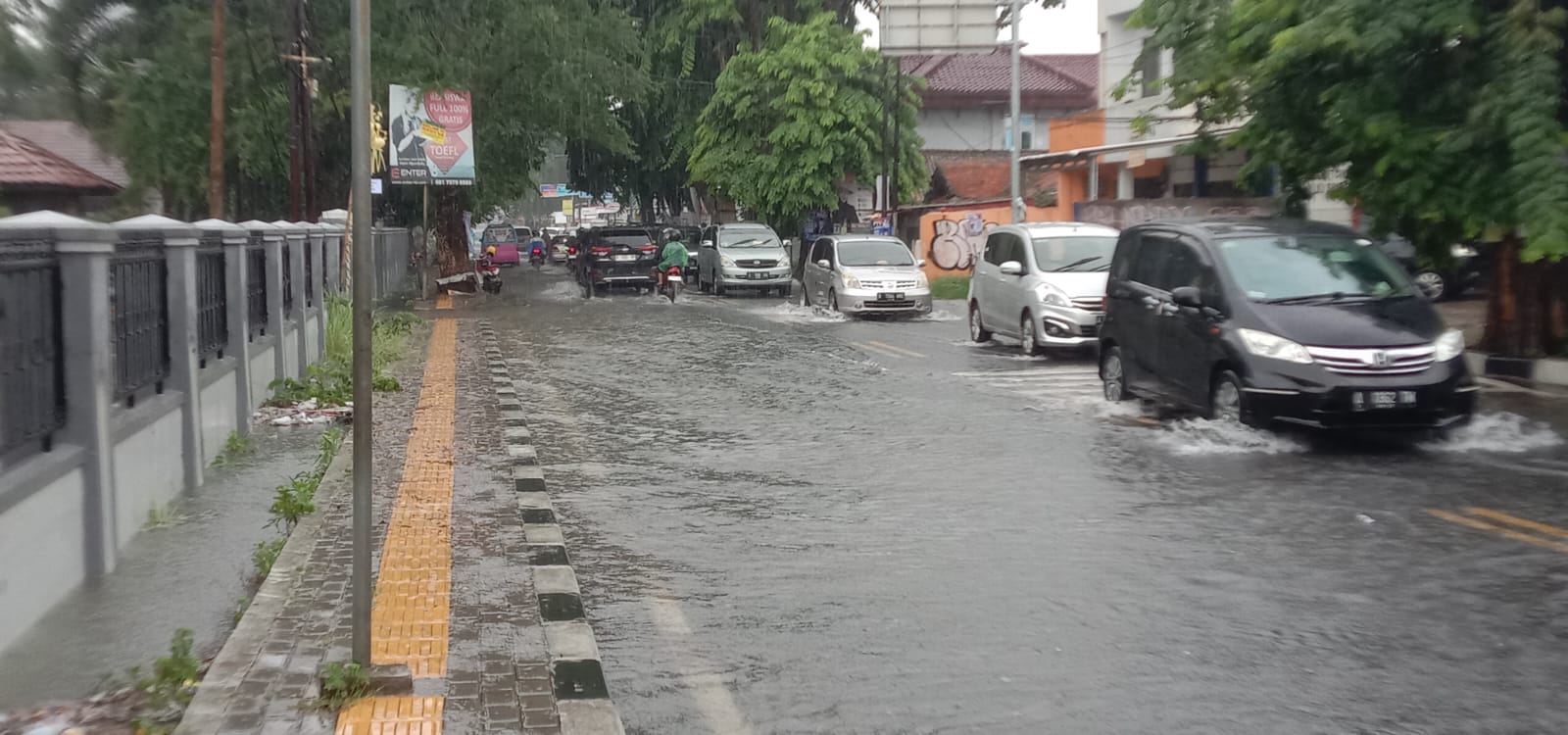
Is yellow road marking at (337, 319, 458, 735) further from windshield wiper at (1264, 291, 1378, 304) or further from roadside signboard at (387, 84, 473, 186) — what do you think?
roadside signboard at (387, 84, 473, 186)

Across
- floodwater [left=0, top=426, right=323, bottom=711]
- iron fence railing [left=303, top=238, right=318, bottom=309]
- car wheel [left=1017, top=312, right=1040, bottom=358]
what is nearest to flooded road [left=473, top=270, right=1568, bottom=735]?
floodwater [left=0, top=426, right=323, bottom=711]

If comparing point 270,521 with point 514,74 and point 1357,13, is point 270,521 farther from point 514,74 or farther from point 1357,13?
point 514,74

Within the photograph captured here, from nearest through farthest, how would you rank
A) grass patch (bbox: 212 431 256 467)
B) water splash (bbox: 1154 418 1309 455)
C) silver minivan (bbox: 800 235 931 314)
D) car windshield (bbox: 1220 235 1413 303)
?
grass patch (bbox: 212 431 256 467) < water splash (bbox: 1154 418 1309 455) < car windshield (bbox: 1220 235 1413 303) < silver minivan (bbox: 800 235 931 314)

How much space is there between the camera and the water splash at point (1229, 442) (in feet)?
35.4

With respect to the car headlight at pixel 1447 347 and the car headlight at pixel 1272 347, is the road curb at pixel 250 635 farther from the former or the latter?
the car headlight at pixel 1447 347

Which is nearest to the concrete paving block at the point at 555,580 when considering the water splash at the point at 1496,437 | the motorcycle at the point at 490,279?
the water splash at the point at 1496,437

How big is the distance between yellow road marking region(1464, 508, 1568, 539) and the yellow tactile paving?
5.93 meters

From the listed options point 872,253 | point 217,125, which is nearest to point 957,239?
point 872,253

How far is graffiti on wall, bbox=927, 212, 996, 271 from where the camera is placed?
39.9m

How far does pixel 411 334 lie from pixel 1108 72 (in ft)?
65.8

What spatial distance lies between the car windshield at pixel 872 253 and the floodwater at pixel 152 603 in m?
18.2

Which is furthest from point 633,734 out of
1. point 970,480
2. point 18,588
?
point 970,480

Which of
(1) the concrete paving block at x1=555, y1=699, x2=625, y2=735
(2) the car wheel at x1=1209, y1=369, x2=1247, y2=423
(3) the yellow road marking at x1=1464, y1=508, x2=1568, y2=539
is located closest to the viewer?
(1) the concrete paving block at x1=555, y1=699, x2=625, y2=735

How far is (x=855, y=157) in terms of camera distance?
4212 centimetres
